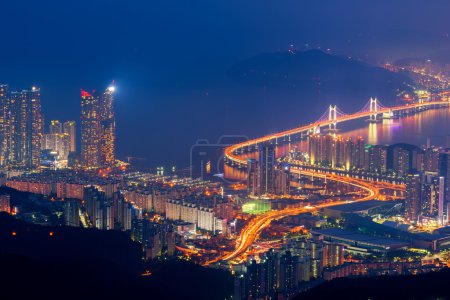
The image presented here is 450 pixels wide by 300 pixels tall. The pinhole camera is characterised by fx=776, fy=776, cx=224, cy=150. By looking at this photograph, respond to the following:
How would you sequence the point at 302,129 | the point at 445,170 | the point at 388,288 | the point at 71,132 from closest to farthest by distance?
the point at 388,288, the point at 445,170, the point at 71,132, the point at 302,129

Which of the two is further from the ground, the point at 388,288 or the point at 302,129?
the point at 302,129

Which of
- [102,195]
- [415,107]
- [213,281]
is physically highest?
[415,107]

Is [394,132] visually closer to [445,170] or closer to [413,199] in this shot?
[445,170]

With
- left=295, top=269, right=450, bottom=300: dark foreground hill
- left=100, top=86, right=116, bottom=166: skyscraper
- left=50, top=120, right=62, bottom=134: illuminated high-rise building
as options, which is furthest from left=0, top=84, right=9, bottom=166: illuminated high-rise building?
left=295, top=269, right=450, bottom=300: dark foreground hill

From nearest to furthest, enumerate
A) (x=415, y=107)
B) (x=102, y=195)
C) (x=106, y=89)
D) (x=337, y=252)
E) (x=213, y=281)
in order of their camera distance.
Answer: (x=213, y=281) < (x=337, y=252) < (x=102, y=195) < (x=106, y=89) < (x=415, y=107)

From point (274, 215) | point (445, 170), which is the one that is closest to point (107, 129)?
point (274, 215)

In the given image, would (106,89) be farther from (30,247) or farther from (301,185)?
(30,247)

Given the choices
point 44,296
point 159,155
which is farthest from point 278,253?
point 159,155
